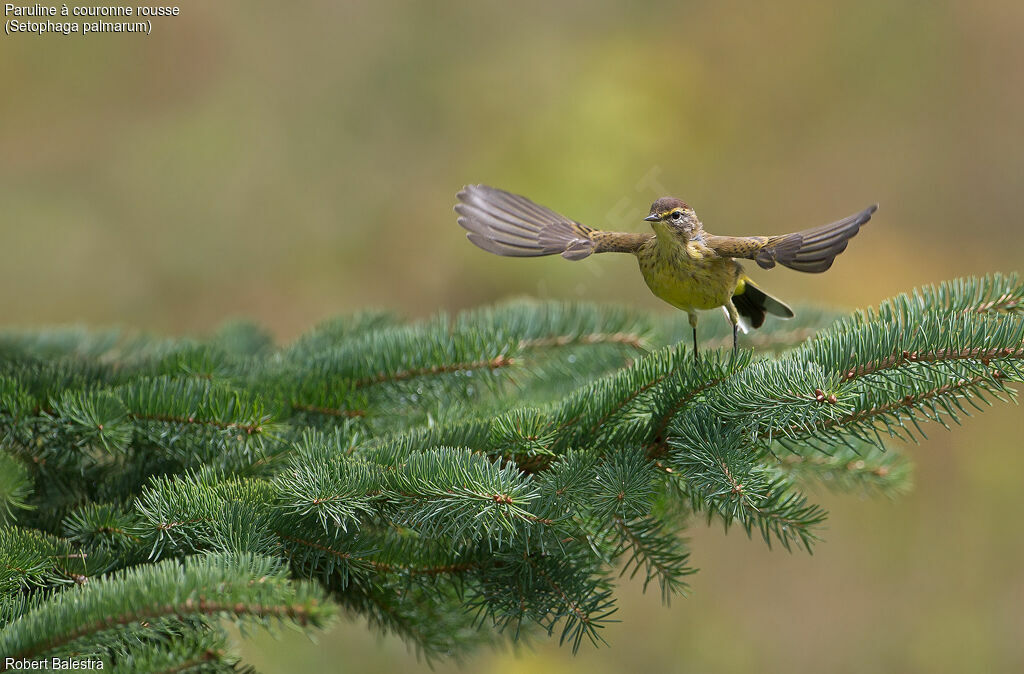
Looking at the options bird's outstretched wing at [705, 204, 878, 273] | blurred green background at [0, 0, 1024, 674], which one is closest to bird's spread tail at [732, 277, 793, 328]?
bird's outstretched wing at [705, 204, 878, 273]

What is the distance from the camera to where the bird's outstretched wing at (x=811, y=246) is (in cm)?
71

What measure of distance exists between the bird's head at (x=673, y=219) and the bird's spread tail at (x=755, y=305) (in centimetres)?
15

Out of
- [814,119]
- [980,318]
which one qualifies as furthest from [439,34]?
[980,318]

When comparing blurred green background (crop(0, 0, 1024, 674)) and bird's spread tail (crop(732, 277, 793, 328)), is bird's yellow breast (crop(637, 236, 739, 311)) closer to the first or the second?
bird's spread tail (crop(732, 277, 793, 328))

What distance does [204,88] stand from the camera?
2865 millimetres

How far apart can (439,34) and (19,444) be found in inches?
92.1

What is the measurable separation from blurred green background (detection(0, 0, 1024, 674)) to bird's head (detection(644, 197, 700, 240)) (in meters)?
1.54

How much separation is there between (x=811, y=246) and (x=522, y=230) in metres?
0.27

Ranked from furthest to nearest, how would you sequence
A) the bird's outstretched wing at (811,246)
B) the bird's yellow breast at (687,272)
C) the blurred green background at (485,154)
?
1. the blurred green background at (485,154)
2. the bird's yellow breast at (687,272)
3. the bird's outstretched wing at (811,246)

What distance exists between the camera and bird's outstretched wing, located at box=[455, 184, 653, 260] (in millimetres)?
852

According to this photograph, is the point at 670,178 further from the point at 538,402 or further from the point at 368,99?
the point at 538,402

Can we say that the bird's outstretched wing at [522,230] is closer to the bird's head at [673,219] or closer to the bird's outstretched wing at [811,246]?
the bird's head at [673,219]

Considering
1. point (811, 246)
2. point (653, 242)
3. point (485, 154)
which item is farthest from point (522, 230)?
point (485, 154)

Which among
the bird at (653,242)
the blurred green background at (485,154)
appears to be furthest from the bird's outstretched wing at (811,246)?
the blurred green background at (485,154)
